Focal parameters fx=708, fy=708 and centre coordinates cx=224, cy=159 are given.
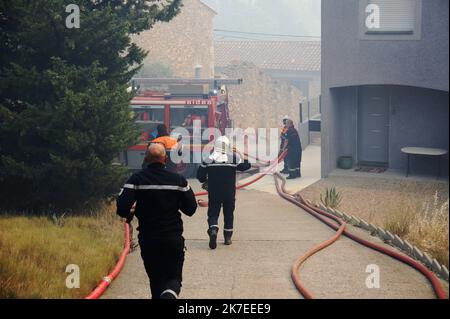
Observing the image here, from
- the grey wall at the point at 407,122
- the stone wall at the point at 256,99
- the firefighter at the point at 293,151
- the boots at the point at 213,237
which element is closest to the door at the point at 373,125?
the grey wall at the point at 407,122

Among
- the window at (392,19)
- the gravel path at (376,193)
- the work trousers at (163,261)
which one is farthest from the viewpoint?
the window at (392,19)

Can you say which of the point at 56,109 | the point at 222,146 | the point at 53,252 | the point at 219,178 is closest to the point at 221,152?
the point at 222,146

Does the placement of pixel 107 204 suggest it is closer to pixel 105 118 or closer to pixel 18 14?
pixel 105 118

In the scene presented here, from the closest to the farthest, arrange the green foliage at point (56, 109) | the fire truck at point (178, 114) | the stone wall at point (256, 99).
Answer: the green foliage at point (56, 109) < the fire truck at point (178, 114) < the stone wall at point (256, 99)

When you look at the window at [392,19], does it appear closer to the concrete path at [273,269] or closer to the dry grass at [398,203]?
the dry grass at [398,203]

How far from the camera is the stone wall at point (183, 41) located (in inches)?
1752

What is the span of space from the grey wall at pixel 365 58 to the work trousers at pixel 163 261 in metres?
9.68

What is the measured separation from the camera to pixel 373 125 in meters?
17.1

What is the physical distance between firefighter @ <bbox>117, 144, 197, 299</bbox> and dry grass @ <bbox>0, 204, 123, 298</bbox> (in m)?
1.58

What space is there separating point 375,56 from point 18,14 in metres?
8.05

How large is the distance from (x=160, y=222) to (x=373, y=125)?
38.4 ft

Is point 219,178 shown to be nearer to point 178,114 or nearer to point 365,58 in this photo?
point 365,58

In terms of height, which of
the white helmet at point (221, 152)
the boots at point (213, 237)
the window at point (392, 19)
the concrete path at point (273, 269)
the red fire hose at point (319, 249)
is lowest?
the concrete path at point (273, 269)
